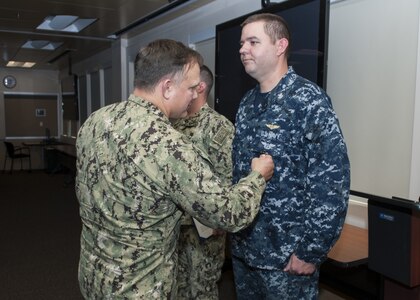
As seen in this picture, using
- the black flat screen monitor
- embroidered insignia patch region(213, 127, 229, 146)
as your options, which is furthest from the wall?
embroidered insignia patch region(213, 127, 229, 146)

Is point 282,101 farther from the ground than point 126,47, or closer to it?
closer to it

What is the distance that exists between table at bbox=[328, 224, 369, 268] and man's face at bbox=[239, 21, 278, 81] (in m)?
1.01

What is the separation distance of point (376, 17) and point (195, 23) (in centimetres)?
239

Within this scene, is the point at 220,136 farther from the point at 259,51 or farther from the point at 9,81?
the point at 9,81

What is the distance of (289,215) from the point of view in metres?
1.49

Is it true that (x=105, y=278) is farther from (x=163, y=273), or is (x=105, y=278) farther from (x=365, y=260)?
(x=365, y=260)

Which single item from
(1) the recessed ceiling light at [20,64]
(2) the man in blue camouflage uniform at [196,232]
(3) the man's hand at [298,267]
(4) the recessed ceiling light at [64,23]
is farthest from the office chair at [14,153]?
(3) the man's hand at [298,267]

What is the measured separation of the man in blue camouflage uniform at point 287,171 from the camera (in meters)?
1.37

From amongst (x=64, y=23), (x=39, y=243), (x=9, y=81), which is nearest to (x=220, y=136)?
(x=39, y=243)

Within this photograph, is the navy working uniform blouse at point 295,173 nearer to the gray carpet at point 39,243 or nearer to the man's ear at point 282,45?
the man's ear at point 282,45

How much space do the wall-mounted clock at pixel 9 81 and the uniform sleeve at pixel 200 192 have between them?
35.3 ft

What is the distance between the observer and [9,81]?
1045 cm

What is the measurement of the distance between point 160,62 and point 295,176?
0.64 metres

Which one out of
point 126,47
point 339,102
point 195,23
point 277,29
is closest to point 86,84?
point 126,47
